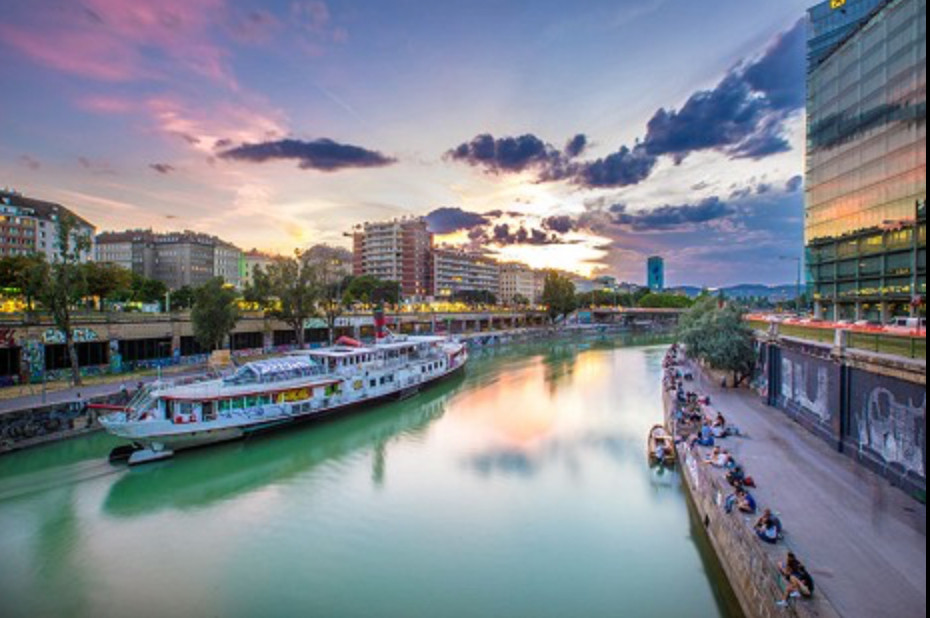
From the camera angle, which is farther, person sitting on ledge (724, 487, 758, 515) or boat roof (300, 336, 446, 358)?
boat roof (300, 336, 446, 358)

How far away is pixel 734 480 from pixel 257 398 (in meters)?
27.0

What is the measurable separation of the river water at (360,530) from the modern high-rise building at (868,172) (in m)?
38.8

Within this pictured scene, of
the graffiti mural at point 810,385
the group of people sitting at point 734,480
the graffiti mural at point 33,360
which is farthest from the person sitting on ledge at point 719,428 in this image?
the graffiti mural at point 33,360

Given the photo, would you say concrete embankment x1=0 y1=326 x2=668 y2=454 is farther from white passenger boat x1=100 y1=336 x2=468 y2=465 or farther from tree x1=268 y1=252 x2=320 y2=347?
tree x1=268 y1=252 x2=320 y2=347

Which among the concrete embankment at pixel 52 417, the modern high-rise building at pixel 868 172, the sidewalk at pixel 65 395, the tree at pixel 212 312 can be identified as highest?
the modern high-rise building at pixel 868 172

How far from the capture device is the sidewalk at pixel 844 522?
1160 centimetres

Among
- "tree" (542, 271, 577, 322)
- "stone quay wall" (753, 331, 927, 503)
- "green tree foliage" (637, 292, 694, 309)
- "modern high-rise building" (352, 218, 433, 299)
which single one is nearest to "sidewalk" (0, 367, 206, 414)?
"stone quay wall" (753, 331, 927, 503)

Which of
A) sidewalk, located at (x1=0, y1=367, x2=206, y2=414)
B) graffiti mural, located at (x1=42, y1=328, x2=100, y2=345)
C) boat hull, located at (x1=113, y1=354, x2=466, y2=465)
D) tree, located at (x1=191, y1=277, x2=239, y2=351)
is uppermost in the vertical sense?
tree, located at (x1=191, y1=277, x2=239, y2=351)

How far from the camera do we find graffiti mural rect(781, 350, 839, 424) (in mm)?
23844

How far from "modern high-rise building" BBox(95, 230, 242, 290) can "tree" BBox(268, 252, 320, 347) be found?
115m

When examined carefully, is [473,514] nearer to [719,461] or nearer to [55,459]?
[719,461]

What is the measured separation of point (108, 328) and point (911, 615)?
5411cm

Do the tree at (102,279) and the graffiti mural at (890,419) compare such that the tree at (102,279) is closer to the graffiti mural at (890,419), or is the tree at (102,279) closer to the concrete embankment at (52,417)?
the concrete embankment at (52,417)

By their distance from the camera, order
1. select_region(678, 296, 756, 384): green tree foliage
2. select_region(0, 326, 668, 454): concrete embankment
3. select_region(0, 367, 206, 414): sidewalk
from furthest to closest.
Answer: select_region(678, 296, 756, 384): green tree foliage, select_region(0, 367, 206, 414): sidewalk, select_region(0, 326, 668, 454): concrete embankment
